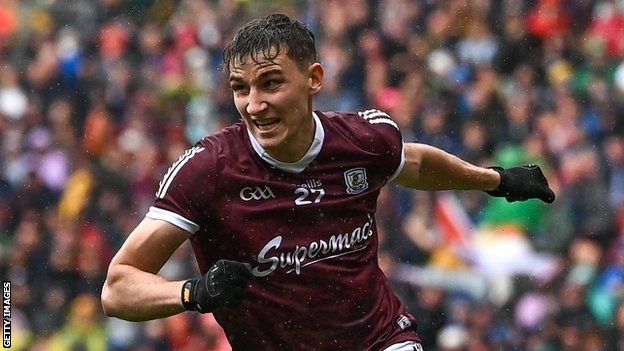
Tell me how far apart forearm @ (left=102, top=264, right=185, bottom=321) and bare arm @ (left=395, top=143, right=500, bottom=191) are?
50.0 inches

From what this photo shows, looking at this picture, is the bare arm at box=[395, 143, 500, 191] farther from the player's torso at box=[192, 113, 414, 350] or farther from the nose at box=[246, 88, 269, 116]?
the nose at box=[246, 88, 269, 116]

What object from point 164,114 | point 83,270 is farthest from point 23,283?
point 164,114

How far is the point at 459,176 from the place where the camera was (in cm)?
583

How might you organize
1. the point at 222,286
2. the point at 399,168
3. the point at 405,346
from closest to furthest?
the point at 222,286 → the point at 405,346 → the point at 399,168

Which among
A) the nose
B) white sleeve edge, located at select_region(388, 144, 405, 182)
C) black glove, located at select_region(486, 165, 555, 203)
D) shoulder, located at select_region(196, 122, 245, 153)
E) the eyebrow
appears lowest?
black glove, located at select_region(486, 165, 555, 203)

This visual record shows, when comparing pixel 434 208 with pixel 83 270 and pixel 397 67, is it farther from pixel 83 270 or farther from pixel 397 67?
pixel 83 270

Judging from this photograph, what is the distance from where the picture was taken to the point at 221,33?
1359 centimetres

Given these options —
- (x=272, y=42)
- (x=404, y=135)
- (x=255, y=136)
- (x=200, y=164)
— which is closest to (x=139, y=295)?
(x=200, y=164)

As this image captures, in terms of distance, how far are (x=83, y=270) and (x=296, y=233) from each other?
738cm

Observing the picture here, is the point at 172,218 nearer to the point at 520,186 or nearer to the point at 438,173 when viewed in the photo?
the point at 438,173

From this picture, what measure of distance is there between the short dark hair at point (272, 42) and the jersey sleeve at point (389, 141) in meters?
0.41

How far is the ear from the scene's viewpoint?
513 cm

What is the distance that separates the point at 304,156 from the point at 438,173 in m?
0.85

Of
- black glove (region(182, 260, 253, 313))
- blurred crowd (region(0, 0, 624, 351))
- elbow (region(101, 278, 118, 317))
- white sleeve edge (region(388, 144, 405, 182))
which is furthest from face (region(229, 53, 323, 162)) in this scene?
blurred crowd (region(0, 0, 624, 351))
